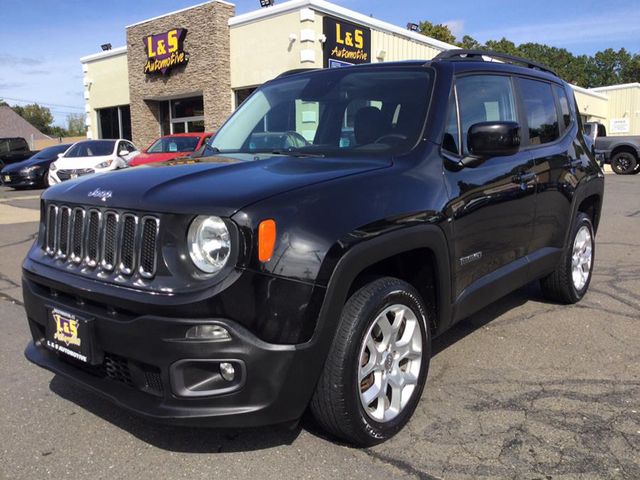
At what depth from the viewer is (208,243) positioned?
241 cm

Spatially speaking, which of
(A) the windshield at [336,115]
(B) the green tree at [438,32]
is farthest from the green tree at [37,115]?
(A) the windshield at [336,115]

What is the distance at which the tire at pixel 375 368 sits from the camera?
254 cm

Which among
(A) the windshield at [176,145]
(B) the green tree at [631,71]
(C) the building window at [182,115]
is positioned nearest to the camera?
(A) the windshield at [176,145]

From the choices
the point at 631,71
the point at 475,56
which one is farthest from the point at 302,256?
the point at 631,71

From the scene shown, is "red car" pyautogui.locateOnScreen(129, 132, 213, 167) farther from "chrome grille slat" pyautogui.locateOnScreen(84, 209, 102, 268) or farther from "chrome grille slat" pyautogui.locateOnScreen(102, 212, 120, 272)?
"chrome grille slat" pyautogui.locateOnScreen(102, 212, 120, 272)

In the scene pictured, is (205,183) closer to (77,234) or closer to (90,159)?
(77,234)

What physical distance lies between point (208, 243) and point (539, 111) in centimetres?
317

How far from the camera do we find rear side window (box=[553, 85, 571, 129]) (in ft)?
16.2

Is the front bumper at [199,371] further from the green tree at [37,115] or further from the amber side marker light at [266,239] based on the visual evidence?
the green tree at [37,115]

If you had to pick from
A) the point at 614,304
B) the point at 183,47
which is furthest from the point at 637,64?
the point at 614,304

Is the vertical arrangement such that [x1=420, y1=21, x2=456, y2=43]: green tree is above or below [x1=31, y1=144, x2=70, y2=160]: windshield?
above

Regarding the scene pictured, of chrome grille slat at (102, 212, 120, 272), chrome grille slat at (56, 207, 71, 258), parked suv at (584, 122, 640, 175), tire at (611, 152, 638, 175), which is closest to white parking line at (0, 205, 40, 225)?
chrome grille slat at (56, 207, 71, 258)

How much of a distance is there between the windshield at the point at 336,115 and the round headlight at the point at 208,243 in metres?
1.13

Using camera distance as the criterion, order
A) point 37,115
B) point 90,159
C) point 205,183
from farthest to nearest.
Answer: point 37,115 → point 90,159 → point 205,183
